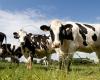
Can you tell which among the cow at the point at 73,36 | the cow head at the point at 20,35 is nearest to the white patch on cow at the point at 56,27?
the cow at the point at 73,36

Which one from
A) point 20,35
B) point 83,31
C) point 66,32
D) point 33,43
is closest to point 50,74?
point 66,32

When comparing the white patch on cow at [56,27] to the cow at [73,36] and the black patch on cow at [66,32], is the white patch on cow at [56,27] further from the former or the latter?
the black patch on cow at [66,32]

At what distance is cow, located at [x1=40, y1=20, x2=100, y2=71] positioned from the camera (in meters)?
14.0

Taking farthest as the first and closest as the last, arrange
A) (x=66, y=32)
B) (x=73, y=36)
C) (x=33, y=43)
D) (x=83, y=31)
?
1. (x=33, y=43)
2. (x=83, y=31)
3. (x=66, y=32)
4. (x=73, y=36)

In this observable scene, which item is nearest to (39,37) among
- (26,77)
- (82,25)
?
(82,25)

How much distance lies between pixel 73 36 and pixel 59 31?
2.23ft

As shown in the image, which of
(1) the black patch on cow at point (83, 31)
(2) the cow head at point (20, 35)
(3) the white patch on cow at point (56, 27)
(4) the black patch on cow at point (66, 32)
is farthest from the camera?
(2) the cow head at point (20, 35)

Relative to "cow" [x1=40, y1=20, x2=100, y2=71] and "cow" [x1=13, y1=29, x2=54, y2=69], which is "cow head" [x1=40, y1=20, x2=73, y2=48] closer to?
"cow" [x1=40, y1=20, x2=100, y2=71]

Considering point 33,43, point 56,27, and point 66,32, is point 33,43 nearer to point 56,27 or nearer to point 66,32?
point 56,27

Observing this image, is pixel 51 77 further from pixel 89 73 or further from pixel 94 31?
pixel 94 31

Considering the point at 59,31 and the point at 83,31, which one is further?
the point at 83,31

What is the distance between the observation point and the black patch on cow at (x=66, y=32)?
47.3 ft

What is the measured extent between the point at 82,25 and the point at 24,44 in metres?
7.11

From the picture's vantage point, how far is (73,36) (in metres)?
14.5
